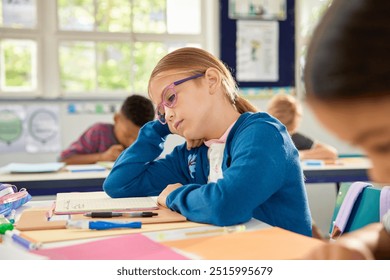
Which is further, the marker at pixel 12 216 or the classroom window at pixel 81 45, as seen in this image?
the classroom window at pixel 81 45

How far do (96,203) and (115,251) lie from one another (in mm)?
438

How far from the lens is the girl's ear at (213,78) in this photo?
114cm

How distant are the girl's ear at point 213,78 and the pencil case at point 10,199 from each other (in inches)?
18.4

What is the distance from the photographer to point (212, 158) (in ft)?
4.08

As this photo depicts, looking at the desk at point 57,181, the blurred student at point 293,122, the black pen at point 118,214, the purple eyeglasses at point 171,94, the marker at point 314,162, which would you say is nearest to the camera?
the black pen at point 118,214

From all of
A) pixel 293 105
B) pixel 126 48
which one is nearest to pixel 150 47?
pixel 126 48

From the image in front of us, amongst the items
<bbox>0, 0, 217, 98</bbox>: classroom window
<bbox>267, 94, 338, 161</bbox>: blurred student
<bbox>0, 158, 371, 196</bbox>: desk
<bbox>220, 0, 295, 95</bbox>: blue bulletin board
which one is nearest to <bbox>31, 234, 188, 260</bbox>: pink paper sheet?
<bbox>0, 158, 371, 196</bbox>: desk

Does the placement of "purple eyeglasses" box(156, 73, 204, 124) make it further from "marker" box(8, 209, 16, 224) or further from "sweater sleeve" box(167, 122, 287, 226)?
"marker" box(8, 209, 16, 224)

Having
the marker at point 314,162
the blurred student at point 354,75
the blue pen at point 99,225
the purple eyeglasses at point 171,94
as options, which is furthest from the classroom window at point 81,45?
the blurred student at point 354,75

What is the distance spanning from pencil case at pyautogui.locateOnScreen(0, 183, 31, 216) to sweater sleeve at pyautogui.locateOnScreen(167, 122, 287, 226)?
1.10 feet

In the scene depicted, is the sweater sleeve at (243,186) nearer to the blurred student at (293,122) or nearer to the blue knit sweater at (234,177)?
the blue knit sweater at (234,177)

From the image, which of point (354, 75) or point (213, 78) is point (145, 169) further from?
point (354, 75)

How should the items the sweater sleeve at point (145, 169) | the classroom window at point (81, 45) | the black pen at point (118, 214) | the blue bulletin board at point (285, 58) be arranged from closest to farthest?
1. the black pen at point (118, 214)
2. the sweater sleeve at point (145, 169)
3. the classroom window at point (81, 45)
4. the blue bulletin board at point (285, 58)

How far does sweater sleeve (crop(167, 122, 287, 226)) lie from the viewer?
0.92 meters
